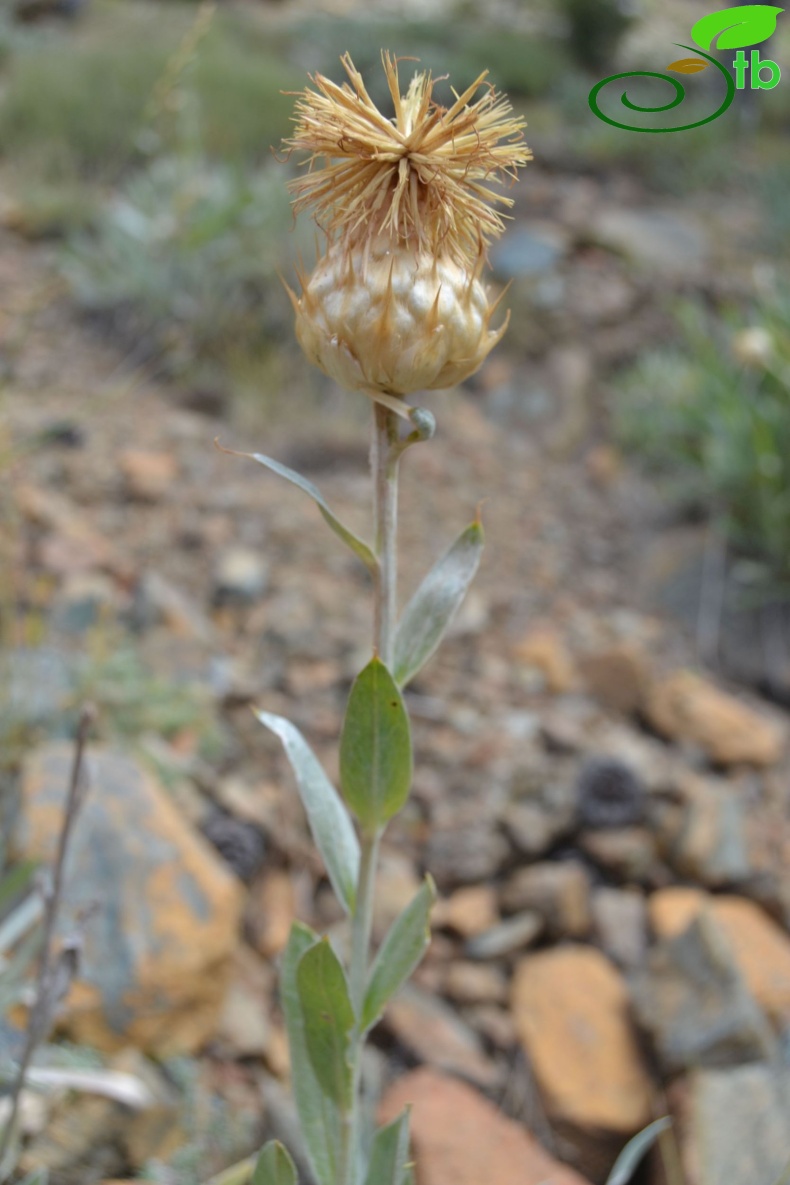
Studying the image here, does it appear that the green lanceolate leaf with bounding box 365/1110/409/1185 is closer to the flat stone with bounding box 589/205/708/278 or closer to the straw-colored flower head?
the straw-colored flower head

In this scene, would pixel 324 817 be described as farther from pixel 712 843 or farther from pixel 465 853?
pixel 712 843

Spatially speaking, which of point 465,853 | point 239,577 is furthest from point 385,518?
point 239,577

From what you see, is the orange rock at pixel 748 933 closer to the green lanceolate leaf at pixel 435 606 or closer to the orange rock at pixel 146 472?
the green lanceolate leaf at pixel 435 606

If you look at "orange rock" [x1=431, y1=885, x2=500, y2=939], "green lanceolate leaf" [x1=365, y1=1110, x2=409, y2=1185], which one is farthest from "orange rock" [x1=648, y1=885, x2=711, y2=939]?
"green lanceolate leaf" [x1=365, y1=1110, x2=409, y2=1185]

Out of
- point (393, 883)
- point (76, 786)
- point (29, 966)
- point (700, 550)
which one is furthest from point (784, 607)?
point (76, 786)

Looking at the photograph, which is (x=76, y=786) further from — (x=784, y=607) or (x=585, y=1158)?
(x=784, y=607)
